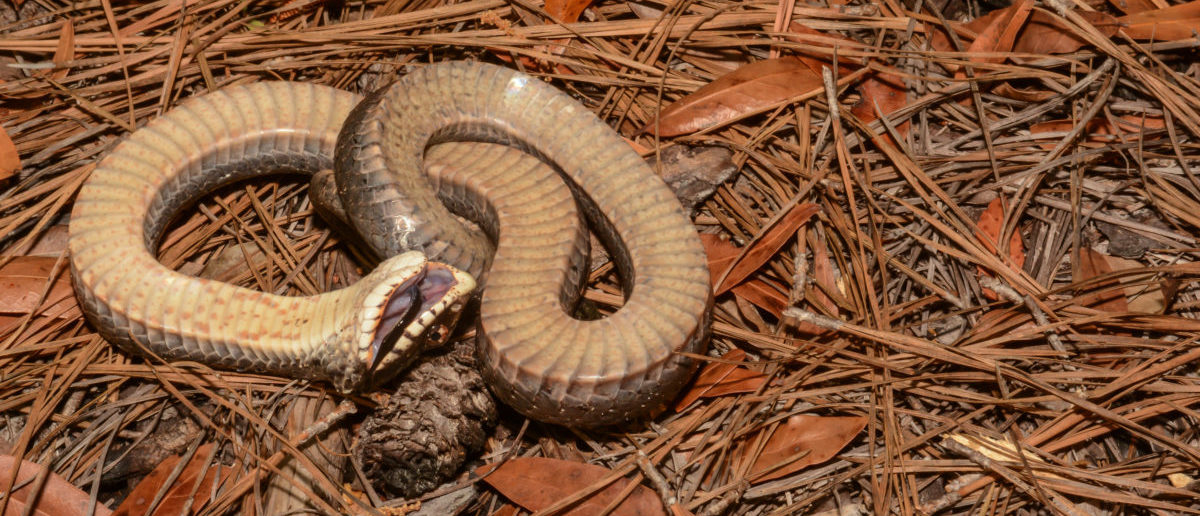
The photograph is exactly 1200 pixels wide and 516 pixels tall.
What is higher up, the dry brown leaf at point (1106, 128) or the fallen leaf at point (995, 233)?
the dry brown leaf at point (1106, 128)

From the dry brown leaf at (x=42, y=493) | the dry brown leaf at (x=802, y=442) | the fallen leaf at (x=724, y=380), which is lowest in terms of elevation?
the dry brown leaf at (x=42, y=493)

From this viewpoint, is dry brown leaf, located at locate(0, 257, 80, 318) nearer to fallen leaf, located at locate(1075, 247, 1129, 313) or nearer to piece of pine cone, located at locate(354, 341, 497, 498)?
piece of pine cone, located at locate(354, 341, 497, 498)

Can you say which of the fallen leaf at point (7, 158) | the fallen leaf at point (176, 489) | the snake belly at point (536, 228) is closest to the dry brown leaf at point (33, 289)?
the fallen leaf at point (7, 158)

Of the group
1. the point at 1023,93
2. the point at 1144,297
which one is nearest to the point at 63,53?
the point at 1023,93

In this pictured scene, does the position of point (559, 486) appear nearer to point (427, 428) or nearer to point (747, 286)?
point (427, 428)

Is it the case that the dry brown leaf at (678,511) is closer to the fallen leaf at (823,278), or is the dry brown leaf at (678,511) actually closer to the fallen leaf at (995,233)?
the fallen leaf at (823,278)

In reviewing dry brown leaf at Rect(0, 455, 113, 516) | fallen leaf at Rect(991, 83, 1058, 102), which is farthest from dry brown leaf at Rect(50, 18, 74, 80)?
fallen leaf at Rect(991, 83, 1058, 102)

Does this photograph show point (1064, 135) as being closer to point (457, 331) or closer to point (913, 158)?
point (913, 158)

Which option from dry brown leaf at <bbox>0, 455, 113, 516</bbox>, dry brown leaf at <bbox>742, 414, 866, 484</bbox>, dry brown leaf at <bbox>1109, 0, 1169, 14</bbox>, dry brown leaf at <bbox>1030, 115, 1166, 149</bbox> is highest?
dry brown leaf at <bbox>1109, 0, 1169, 14</bbox>
